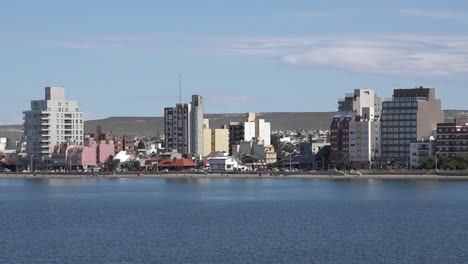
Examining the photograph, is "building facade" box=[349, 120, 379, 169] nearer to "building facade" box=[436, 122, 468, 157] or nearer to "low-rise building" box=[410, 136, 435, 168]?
"low-rise building" box=[410, 136, 435, 168]

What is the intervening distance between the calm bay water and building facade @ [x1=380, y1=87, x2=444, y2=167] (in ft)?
159

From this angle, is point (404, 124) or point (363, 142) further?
point (363, 142)

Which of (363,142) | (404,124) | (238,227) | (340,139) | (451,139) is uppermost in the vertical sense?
(404,124)

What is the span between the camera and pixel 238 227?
3280 inches

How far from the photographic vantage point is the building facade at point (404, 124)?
181375mm

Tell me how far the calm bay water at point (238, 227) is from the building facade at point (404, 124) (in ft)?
159

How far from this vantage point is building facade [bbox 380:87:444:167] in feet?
595

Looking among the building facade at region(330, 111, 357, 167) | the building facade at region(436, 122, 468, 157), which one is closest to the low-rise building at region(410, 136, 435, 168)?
the building facade at region(436, 122, 468, 157)

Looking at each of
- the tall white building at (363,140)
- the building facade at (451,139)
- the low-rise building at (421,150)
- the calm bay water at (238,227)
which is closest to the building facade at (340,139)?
the tall white building at (363,140)

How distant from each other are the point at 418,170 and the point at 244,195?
178ft

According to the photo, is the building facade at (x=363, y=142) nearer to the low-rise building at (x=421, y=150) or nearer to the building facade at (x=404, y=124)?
the building facade at (x=404, y=124)

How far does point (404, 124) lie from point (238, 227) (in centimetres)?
10353

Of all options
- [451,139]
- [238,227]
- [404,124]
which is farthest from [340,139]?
[238,227]

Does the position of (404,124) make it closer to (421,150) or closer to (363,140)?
(421,150)
